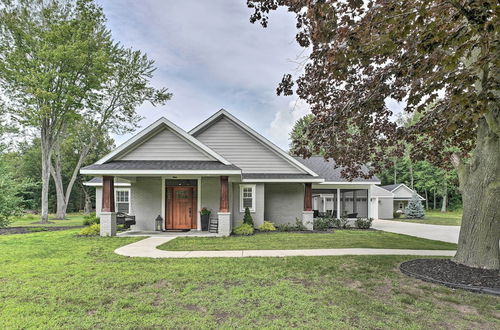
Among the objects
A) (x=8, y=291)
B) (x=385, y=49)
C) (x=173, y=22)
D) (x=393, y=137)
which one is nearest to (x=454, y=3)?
(x=385, y=49)

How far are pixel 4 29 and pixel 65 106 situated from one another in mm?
6127

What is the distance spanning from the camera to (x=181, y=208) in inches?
545

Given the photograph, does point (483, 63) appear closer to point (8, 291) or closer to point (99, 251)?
point (8, 291)

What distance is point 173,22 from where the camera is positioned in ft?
44.5

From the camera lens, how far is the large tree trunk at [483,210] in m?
6.22

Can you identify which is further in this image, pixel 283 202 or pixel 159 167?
pixel 283 202

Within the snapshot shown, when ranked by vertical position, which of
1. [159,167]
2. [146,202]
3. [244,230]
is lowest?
[244,230]

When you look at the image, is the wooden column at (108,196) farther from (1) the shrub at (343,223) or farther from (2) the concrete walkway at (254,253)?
(1) the shrub at (343,223)

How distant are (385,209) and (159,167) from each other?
23.6 m

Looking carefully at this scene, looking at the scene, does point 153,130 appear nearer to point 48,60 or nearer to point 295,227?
point 295,227

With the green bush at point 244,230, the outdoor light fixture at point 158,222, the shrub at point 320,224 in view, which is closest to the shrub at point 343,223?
the shrub at point 320,224

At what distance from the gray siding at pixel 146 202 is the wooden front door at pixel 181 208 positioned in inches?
21.9

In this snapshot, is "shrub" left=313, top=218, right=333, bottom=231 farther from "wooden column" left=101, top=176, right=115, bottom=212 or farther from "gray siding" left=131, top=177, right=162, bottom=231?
"wooden column" left=101, top=176, right=115, bottom=212

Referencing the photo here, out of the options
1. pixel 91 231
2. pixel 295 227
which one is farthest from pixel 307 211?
pixel 91 231
